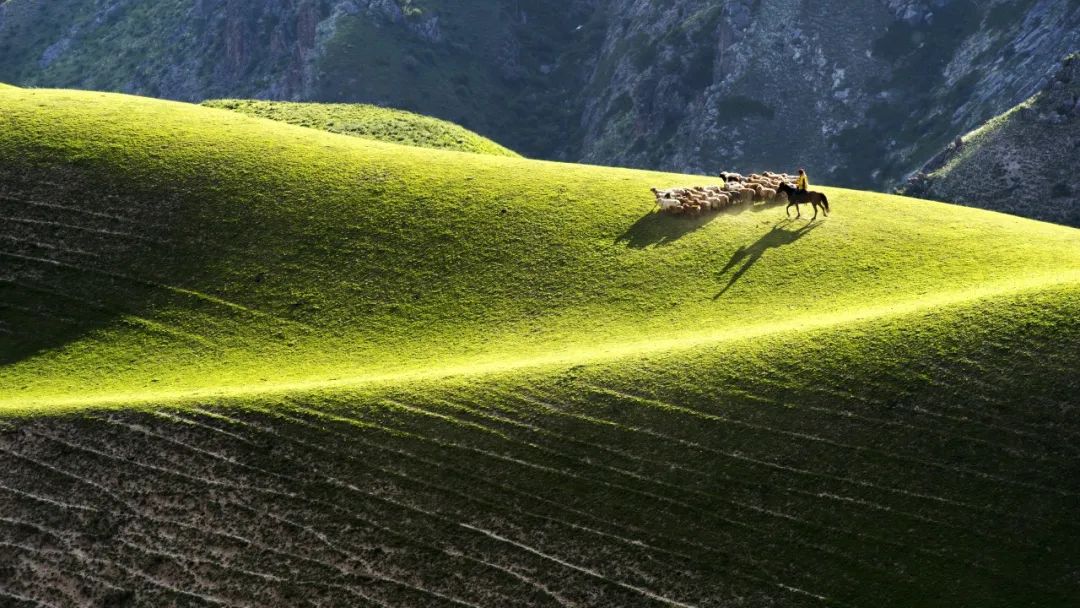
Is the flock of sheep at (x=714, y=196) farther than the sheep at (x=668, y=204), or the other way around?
the sheep at (x=668, y=204)

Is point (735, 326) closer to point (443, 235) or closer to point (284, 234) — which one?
point (443, 235)

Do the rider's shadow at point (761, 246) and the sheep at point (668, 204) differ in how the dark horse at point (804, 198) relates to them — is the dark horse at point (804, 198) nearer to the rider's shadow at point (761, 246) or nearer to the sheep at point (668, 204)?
the rider's shadow at point (761, 246)

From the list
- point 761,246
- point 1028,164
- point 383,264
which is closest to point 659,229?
point 761,246

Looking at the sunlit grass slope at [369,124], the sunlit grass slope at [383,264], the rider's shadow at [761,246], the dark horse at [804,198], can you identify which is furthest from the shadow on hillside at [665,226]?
the sunlit grass slope at [369,124]

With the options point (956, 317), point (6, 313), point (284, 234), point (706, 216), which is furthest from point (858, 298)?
point (6, 313)

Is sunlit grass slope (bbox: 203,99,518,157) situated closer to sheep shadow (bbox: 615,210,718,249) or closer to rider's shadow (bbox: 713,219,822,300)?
sheep shadow (bbox: 615,210,718,249)

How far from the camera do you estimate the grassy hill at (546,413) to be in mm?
38062

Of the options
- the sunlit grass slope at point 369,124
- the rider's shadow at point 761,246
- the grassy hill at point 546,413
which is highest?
the sunlit grass slope at point 369,124

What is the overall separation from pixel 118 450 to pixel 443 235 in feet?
80.4

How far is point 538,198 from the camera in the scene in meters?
64.6

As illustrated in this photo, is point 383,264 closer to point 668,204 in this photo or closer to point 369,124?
point 668,204

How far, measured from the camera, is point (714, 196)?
61812 millimetres

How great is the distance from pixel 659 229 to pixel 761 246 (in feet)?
21.5

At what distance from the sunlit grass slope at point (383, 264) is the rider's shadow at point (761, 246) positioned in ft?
0.48
